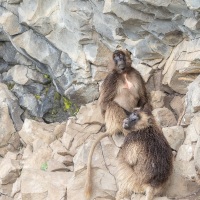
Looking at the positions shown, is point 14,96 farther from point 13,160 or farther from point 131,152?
point 131,152

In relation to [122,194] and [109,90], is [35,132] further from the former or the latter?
[122,194]

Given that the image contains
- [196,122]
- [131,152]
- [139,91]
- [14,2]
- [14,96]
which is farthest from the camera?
[14,96]

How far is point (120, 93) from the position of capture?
9.14 metres

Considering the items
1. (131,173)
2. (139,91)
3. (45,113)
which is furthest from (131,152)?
(45,113)

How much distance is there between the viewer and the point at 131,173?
25.8 feet

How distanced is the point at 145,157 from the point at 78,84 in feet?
11.9

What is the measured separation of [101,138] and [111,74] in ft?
3.41

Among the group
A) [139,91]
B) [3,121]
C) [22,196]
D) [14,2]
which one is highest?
[14,2]

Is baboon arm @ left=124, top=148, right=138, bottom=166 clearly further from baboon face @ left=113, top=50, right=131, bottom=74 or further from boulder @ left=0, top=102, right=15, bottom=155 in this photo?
boulder @ left=0, top=102, right=15, bottom=155

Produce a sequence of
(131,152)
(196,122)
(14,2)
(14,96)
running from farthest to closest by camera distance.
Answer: (14,96) < (14,2) < (196,122) < (131,152)

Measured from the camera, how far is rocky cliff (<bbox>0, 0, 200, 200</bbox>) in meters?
8.68

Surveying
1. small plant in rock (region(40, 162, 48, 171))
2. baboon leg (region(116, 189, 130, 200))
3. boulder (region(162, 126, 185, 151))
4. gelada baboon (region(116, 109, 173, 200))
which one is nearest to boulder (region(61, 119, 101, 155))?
small plant in rock (region(40, 162, 48, 171))

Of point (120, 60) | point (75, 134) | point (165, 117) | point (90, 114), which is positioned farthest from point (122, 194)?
point (90, 114)

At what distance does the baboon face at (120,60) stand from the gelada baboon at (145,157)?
4.27ft
